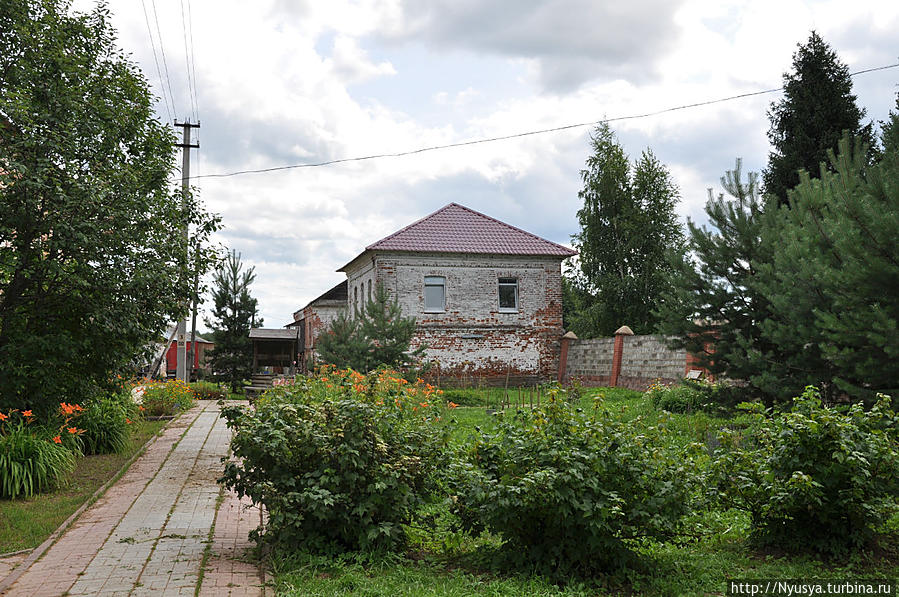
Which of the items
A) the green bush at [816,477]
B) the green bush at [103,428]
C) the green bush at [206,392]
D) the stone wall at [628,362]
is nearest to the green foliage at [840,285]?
the green bush at [816,477]

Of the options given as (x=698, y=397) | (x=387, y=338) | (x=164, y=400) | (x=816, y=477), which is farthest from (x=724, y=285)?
(x=164, y=400)

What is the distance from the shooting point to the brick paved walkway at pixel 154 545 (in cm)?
475

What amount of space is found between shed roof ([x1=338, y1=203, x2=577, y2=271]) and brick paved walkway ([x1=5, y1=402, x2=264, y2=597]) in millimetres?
17475

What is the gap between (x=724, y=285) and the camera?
12.1 m

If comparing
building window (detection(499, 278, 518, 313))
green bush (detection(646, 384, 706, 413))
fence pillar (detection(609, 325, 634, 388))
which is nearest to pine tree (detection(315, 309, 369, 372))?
green bush (detection(646, 384, 706, 413))

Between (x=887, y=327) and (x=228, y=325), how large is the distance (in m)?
26.1

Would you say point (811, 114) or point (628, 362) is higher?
point (811, 114)

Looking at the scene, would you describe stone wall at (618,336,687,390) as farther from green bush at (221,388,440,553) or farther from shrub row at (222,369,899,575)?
green bush at (221,388,440,553)

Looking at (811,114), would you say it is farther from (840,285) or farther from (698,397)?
(840,285)

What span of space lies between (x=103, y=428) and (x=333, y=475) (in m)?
7.26

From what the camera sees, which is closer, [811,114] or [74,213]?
[74,213]

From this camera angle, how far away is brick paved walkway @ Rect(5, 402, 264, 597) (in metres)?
4.75

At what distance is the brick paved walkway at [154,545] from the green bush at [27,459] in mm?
690

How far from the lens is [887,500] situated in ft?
16.8
